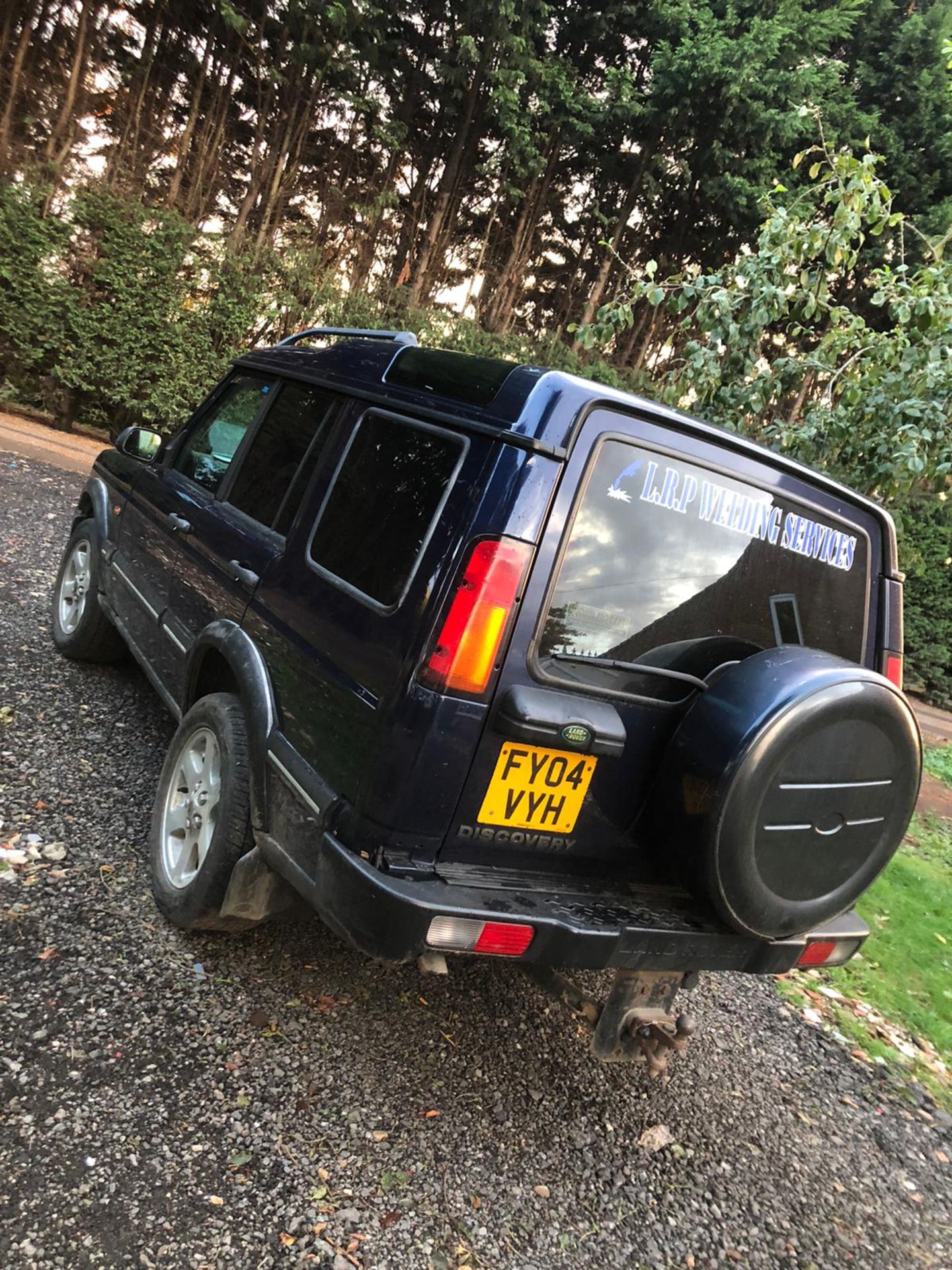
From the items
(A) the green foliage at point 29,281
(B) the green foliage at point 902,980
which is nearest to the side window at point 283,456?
(B) the green foliage at point 902,980

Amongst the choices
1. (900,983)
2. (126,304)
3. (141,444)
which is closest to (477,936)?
(900,983)

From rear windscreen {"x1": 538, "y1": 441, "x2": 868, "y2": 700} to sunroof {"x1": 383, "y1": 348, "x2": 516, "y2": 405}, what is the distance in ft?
1.17

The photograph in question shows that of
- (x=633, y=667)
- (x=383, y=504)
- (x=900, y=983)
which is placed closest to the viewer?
(x=633, y=667)

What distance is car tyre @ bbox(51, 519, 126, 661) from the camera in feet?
14.5

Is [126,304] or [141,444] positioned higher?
[126,304]

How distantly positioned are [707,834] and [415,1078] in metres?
1.17

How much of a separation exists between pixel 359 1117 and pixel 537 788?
104cm

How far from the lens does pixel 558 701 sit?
2.11m

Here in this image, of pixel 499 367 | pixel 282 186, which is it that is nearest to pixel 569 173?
pixel 282 186

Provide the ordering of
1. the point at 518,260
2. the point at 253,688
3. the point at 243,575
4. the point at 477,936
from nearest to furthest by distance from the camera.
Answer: the point at 477,936
the point at 253,688
the point at 243,575
the point at 518,260

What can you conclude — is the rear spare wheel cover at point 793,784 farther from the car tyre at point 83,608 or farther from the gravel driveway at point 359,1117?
the car tyre at point 83,608

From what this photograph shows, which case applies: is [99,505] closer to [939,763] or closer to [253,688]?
[253,688]

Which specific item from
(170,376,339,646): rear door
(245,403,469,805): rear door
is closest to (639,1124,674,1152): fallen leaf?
(245,403,469,805): rear door

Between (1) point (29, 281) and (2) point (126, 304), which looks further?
(2) point (126, 304)
